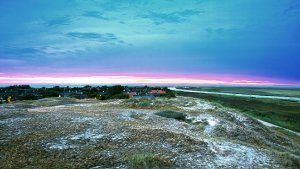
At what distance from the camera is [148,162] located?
16078 mm

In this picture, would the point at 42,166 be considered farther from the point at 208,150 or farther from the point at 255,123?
the point at 255,123

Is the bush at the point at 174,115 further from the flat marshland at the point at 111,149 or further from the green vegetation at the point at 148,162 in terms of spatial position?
the green vegetation at the point at 148,162

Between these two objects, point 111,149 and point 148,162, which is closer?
point 148,162

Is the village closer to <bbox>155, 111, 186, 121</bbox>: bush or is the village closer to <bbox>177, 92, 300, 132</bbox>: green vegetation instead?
<bbox>177, 92, 300, 132</bbox>: green vegetation

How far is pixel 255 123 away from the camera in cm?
4028

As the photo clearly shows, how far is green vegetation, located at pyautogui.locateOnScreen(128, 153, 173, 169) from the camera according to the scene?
620 inches

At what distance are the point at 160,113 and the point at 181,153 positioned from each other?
58.4 ft

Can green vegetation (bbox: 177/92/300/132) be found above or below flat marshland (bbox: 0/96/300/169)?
below

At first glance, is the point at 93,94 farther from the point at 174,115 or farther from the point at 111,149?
the point at 111,149

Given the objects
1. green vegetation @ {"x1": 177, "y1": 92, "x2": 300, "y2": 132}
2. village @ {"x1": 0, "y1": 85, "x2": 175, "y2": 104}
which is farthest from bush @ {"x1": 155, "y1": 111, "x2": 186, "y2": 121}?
village @ {"x1": 0, "y1": 85, "x2": 175, "y2": 104}

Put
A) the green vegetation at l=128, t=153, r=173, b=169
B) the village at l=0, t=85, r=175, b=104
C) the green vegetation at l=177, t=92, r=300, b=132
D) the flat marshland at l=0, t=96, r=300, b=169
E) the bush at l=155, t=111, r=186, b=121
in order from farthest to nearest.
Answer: the village at l=0, t=85, r=175, b=104, the green vegetation at l=177, t=92, r=300, b=132, the bush at l=155, t=111, r=186, b=121, the flat marshland at l=0, t=96, r=300, b=169, the green vegetation at l=128, t=153, r=173, b=169

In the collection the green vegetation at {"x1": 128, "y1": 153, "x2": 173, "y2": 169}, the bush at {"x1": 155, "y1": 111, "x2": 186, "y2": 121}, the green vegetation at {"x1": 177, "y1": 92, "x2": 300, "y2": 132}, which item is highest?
the bush at {"x1": 155, "y1": 111, "x2": 186, "y2": 121}

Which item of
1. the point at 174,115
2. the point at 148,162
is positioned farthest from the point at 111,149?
the point at 174,115

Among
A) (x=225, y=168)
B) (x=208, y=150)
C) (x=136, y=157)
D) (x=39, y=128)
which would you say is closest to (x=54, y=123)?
(x=39, y=128)
